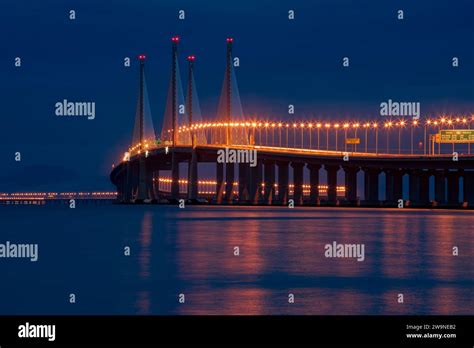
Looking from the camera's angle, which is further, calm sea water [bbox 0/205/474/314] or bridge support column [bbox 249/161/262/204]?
bridge support column [bbox 249/161/262/204]

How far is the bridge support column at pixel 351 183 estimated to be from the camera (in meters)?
154

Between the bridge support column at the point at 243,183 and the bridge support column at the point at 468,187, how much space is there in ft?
101

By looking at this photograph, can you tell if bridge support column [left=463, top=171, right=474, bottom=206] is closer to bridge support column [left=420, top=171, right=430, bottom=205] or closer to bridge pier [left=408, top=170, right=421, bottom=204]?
bridge support column [left=420, top=171, right=430, bottom=205]

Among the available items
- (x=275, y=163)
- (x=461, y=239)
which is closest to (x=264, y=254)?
(x=461, y=239)

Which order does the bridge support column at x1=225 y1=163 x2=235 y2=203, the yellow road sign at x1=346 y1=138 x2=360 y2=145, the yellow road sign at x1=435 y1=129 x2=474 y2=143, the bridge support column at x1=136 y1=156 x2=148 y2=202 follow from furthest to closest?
the yellow road sign at x1=346 y1=138 x2=360 y2=145 → the bridge support column at x1=225 y1=163 x2=235 y2=203 → the bridge support column at x1=136 y1=156 x2=148 y2=202 → the yellow road sign at x1=435 y1=129 x2=474 y2=143

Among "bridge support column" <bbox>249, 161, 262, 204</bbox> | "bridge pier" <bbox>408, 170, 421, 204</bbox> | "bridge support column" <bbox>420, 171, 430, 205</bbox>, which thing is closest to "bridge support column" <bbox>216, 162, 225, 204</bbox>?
"bridge support column" <bbox>249, 161, 262, 204</bbox>

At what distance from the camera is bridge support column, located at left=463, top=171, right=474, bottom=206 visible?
5891 inches

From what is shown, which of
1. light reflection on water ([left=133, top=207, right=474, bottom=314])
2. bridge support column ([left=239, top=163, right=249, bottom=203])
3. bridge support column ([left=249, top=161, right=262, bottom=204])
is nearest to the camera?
light reflection on water ([left=133, top=207, right=474, bottom=314])

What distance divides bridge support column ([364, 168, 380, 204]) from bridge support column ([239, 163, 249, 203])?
17858mm

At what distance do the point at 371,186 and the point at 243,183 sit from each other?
1944cm

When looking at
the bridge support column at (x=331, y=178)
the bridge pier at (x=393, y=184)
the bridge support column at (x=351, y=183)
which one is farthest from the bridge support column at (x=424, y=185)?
the bridge support column at (x=331, y=178)
